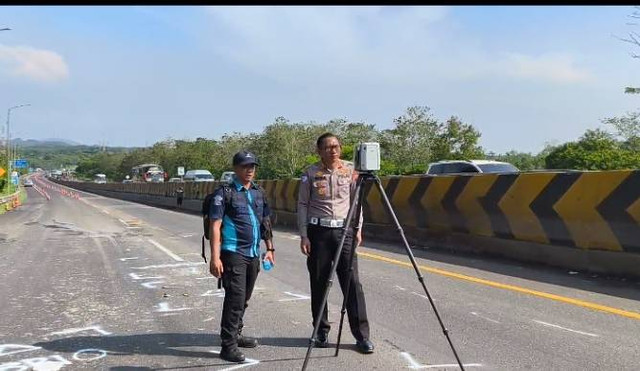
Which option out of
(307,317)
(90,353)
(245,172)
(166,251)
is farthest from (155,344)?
(166,251)

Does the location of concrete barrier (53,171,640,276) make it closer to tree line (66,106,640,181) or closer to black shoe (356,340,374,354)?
black shoe (356,340,374,354)

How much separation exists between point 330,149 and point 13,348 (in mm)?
3283

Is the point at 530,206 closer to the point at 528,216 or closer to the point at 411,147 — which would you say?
the point at 528,216

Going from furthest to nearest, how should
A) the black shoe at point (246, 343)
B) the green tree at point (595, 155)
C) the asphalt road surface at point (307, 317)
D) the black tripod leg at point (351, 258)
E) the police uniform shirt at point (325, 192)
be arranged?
the green tree at point (595, 155)
the black shoe at point (246, 343)
the police uniform shirt at point (325, 192)
the asphalt road surface at point (307, 317)
the black tripod leg at point (351, 258)

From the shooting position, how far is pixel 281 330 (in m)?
6.01

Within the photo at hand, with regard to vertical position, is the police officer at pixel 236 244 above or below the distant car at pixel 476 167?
below

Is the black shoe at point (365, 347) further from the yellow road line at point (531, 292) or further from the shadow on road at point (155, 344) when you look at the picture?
the yellow road line at point (531, 292)

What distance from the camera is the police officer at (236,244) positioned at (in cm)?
508

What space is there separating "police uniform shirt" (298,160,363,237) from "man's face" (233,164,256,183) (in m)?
0.46

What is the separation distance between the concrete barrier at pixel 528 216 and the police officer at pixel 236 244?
5.48 meters

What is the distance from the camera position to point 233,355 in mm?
5016

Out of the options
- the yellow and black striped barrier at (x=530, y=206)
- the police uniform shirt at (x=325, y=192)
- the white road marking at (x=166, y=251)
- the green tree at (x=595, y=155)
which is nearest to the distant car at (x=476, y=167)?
the yellow and black striped barrier at (x=530, y=206)

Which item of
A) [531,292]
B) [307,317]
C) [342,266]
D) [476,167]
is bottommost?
[307,317]

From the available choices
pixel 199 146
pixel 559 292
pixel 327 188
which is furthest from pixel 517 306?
pixel 199 146
